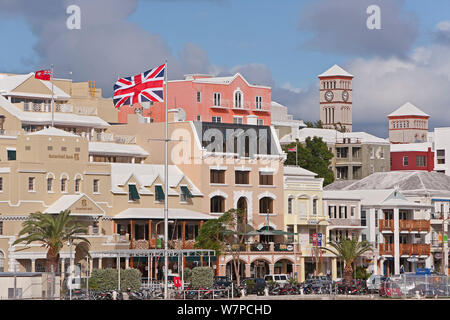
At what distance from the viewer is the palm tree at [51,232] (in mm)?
108656

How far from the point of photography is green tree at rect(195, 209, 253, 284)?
12156 centimetres

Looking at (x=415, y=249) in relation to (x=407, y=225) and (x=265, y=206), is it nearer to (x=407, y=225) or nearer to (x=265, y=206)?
(x=407, y=225)

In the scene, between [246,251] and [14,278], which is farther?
[246,251]

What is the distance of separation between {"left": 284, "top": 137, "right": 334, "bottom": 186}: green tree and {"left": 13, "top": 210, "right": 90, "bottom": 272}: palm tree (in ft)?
202

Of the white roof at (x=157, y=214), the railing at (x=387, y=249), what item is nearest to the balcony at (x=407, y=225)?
the railing at (x=387, y=249)

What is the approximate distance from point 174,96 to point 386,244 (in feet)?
87.7

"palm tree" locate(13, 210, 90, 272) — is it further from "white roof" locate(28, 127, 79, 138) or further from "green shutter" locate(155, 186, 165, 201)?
"green shutter" locate(155, 186, 165, 201)

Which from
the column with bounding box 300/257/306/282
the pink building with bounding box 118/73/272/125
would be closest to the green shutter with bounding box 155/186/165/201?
the pink building with bounding box 118/73/272/125

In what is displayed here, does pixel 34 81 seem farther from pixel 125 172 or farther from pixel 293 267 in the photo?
pixel 293 267

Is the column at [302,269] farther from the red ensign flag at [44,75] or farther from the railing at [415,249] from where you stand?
the red ensign flag at [44,75]

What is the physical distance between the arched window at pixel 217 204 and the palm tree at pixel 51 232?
67.5 ft

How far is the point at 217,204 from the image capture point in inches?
5074

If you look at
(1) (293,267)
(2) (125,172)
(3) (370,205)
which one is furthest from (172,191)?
(3) (370,205)

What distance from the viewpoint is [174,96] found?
144m
